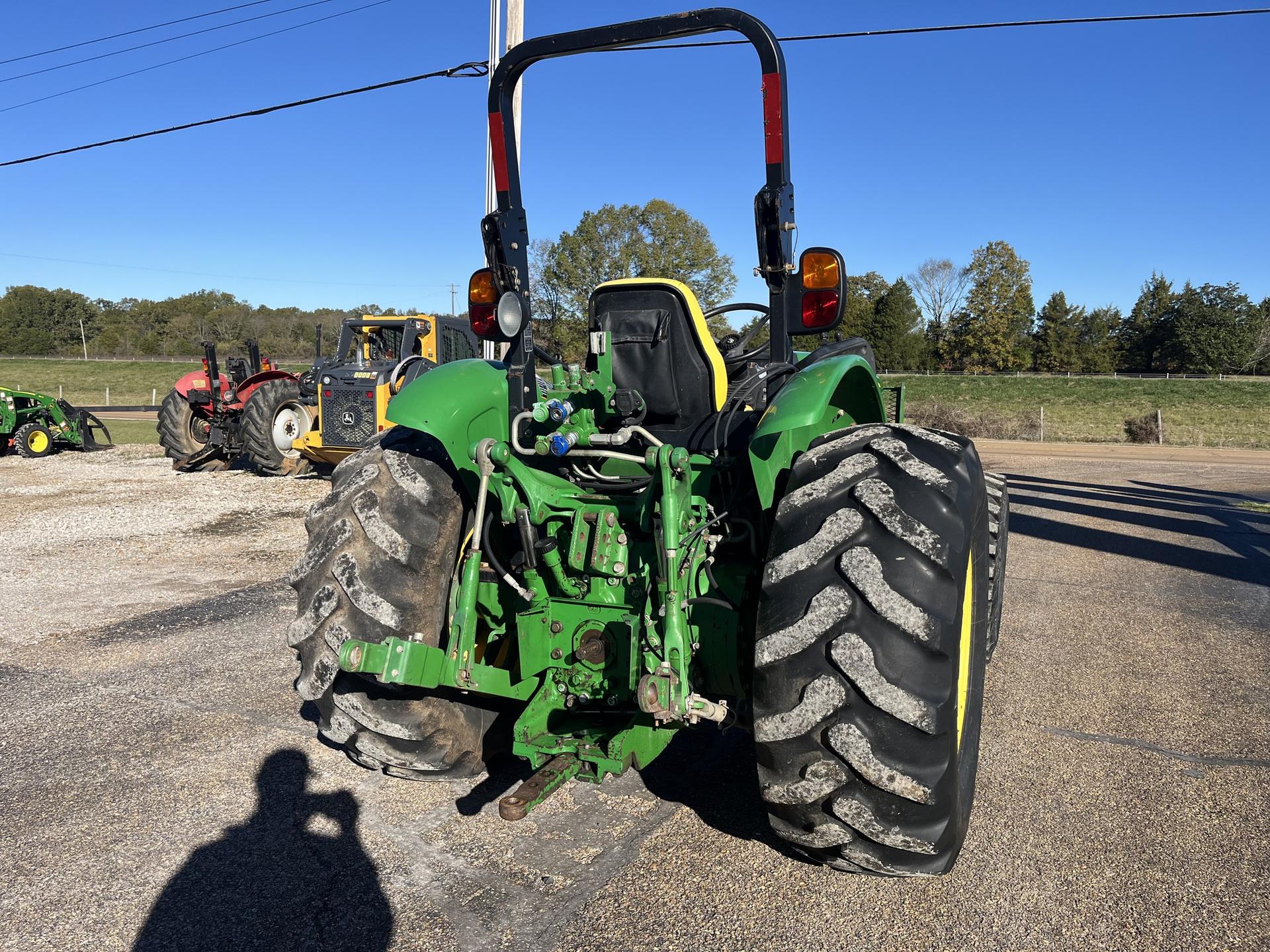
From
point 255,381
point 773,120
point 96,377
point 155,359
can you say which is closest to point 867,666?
point 773,120

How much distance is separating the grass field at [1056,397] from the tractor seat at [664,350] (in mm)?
20871

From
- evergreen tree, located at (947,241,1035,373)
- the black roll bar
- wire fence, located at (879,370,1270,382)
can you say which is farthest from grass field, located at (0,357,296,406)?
evergreen tree, located at (947,241,1035,373)

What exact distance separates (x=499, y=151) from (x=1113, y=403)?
41759 mm

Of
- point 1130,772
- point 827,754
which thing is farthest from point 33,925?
point 1130,772

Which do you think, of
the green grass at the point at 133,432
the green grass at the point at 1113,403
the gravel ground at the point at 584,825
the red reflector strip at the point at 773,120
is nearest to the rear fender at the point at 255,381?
the green grass at the point at 133,432

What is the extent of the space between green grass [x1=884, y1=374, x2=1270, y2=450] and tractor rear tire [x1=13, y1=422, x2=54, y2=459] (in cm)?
1854

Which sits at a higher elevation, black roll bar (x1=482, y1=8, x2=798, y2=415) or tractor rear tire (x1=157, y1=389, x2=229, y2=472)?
black roll bar (x1=482, y1=8, x2=798, y2=415)

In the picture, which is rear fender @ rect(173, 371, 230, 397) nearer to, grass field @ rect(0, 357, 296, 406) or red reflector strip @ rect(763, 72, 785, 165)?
red reflector strip @ rect(763, 72, 785, 165)

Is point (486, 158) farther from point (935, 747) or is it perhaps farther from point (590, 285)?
point (935, 747)

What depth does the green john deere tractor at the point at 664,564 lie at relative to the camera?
96.6 inches

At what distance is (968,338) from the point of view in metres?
62.1

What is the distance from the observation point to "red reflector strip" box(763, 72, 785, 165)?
3.07 meters

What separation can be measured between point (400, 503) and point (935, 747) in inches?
75.7

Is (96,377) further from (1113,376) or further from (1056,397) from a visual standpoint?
(1113,376)
